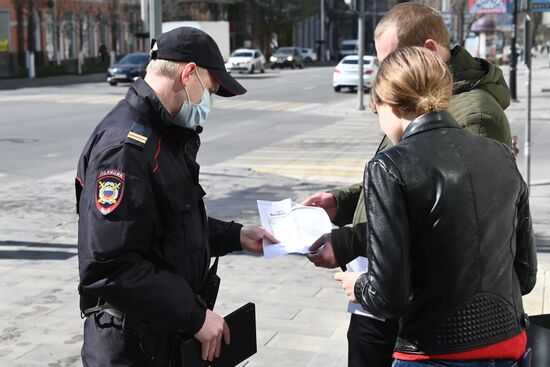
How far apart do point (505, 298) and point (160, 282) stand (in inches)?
40.1

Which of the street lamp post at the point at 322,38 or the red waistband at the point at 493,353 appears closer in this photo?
the red waistband at the point at 493,353

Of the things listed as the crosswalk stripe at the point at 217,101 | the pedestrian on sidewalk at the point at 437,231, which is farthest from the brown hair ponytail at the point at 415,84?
the crosswalk stripe at the point at 217,101

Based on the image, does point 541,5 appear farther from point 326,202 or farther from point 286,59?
point 286,59

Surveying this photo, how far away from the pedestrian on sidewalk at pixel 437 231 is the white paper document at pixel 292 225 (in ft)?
1.86

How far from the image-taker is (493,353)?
2684 millimetres

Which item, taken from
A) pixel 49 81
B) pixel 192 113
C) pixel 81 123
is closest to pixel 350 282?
pixel 192 113

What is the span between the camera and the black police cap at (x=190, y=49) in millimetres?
3020

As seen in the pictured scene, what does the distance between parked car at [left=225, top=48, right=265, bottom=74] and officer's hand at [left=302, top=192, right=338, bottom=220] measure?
47.6m

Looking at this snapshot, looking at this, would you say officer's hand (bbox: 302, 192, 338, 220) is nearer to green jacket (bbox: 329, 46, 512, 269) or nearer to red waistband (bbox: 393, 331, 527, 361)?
green jacket (bbox: 329, 46, 512, 269)

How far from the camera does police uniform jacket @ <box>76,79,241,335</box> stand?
280 cm

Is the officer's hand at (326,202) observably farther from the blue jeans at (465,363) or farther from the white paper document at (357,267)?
the blue jeans at (465,363)

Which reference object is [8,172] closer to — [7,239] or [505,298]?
[7,239]

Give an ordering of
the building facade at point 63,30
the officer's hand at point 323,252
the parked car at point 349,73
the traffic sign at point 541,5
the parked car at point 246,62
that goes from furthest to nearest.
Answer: the parked car at point 246,62
the building facade at point 63,30
the parked car at point 349,73
the traffic sign at point 541,5
the officer's hand at point 323,252

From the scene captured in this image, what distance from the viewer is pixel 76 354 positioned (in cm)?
564
